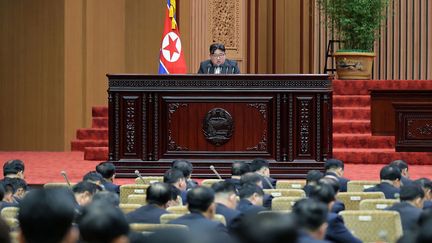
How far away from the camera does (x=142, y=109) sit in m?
11.9

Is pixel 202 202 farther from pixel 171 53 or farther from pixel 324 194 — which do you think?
pixel 171 53

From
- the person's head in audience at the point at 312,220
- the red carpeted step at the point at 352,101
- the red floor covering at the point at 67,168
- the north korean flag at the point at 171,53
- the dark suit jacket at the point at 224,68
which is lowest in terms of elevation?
the red floor covering at the point at 67,168

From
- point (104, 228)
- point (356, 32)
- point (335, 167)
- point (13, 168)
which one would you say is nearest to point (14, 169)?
point (13, 168)

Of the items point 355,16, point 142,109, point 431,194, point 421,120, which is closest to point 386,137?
point 421,120

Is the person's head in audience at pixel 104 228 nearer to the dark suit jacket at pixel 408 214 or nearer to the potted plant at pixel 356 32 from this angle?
the dark suit jacket at pixel 408 214

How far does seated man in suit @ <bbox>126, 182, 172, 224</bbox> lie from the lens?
5.75m

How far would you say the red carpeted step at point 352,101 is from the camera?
15477 mm

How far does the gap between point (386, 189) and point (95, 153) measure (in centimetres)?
753

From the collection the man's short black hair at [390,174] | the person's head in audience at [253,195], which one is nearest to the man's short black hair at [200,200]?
the person's head in audience at [253,195]

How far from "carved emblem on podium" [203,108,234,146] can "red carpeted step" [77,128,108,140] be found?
4650mm

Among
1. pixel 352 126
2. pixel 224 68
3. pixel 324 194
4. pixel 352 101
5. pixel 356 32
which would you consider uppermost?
pixel 356 32

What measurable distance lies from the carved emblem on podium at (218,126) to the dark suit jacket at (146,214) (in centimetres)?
608

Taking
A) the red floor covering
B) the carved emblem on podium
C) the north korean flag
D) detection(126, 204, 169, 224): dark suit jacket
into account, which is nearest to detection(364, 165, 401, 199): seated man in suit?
detection(126, 204, 169, 224): dark suit jacket

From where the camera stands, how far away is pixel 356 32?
53.3 ft
